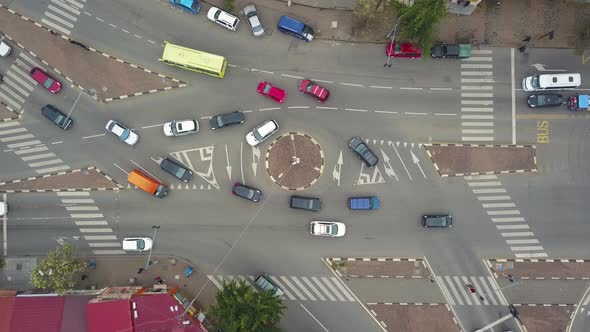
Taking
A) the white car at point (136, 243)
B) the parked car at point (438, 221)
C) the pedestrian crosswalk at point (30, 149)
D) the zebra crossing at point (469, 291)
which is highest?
the parked car at point (438, 221)

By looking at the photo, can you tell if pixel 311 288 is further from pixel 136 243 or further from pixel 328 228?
pixel 136 243

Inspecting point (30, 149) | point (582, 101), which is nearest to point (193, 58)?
point (30, 149)

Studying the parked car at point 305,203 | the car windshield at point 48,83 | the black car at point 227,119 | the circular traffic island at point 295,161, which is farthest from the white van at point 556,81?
the car windshield at point 48,83

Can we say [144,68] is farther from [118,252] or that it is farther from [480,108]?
[480,108]

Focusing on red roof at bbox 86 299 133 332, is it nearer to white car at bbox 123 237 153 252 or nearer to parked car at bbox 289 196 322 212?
white car at bbox 123 237 153 252

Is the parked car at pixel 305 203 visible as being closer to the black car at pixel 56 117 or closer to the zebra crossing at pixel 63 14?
the black car at pixel 56 117

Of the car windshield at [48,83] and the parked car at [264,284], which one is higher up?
the car windshield at [48,83]

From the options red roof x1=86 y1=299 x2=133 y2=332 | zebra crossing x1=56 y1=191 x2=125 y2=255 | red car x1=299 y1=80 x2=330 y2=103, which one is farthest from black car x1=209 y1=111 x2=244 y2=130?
red roof x1=86 y1=299 x2=133 y2=332

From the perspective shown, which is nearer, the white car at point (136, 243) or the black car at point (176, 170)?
the white car at point (136, 243)
